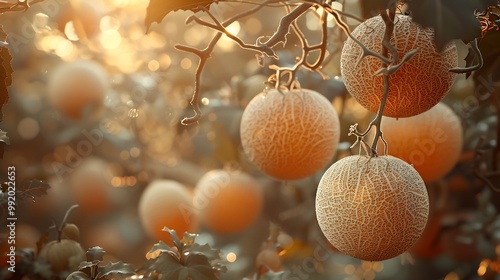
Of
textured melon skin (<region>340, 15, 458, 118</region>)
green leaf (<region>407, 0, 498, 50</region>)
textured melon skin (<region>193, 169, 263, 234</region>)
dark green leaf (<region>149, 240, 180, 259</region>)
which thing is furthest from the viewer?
textured melon skin (<region>193, 169, 263, 234</region>)

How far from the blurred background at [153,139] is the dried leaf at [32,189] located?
0.57 m

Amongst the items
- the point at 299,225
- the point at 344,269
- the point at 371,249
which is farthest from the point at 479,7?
the point at 344,269

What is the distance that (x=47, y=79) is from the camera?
1967 millimetres

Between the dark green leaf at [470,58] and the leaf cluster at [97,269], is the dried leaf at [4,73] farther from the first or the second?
the dark green leaf at [470,58]

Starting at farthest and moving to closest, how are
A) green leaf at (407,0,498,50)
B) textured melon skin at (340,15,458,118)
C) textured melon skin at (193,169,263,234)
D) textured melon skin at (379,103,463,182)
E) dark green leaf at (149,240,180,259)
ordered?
1. textured melon skin at (193,169,263,234)
2. textured melon skin at (379,103,463,182)
3. dark green leaf at (149,240,180,259)
4. textured melon skin at (340,15,458,118)
5. green leaf at (407,0,498,50)

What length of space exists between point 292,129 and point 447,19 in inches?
14.6

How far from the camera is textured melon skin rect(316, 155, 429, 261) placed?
2.59 ft

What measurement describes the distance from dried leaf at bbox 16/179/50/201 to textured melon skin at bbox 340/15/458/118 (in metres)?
0.46

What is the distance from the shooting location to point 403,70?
822mm

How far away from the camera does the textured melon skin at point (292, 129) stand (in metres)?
1.03

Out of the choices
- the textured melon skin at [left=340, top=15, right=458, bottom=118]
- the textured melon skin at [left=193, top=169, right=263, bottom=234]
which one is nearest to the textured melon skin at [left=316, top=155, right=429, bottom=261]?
the textured melon skin at [left=340, top=15, right=458, bottom=118]

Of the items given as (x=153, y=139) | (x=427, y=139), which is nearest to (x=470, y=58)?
(x=427, y=139)

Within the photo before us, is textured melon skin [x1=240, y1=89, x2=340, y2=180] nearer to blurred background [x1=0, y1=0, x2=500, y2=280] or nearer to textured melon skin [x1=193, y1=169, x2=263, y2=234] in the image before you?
blurred background [x1=0, y1=0, x2=500, y2=280]

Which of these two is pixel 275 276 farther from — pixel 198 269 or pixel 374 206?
pixel 374 206
